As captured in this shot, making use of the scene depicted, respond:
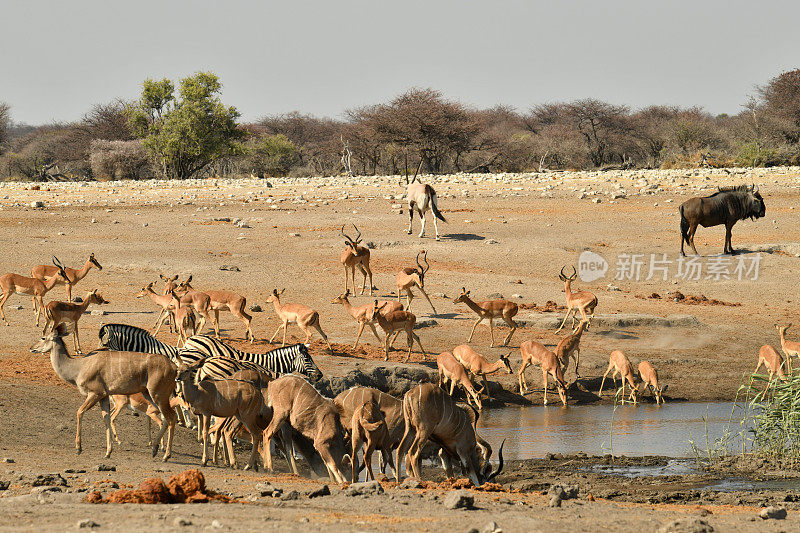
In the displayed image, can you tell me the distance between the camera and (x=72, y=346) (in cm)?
1469

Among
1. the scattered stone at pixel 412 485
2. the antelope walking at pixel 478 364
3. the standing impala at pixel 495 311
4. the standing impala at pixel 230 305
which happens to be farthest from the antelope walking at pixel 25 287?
the scattered stone at pixel 412 485

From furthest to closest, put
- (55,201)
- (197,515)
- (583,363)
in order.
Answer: (55,201), (583,363), (197,515)

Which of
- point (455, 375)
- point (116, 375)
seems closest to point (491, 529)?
point (116, 375)

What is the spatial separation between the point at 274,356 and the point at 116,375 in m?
3.20

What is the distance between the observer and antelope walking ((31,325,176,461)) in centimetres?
904

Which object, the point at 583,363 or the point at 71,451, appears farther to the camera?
the point at 583,363

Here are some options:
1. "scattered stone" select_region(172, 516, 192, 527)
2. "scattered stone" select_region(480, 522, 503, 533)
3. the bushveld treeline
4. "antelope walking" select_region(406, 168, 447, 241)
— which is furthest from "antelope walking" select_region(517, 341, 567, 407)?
the bushveld treeline

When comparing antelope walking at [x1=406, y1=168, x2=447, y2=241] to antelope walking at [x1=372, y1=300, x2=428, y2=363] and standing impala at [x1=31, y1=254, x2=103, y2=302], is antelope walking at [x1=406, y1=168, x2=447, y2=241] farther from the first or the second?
antelope walking at [x1=372, y1=300, x2=428, y2=363]

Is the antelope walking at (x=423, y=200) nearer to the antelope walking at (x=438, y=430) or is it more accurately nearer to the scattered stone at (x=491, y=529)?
the antelope walking at (x=438, y=430)

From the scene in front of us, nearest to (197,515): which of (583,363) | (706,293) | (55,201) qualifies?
(583,363)

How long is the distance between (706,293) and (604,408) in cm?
784

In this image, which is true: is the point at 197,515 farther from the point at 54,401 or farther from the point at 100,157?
the point at 100,157

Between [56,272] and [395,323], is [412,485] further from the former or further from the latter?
[56,272]

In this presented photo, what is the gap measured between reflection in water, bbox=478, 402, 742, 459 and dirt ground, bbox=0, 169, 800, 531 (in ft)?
2.67
